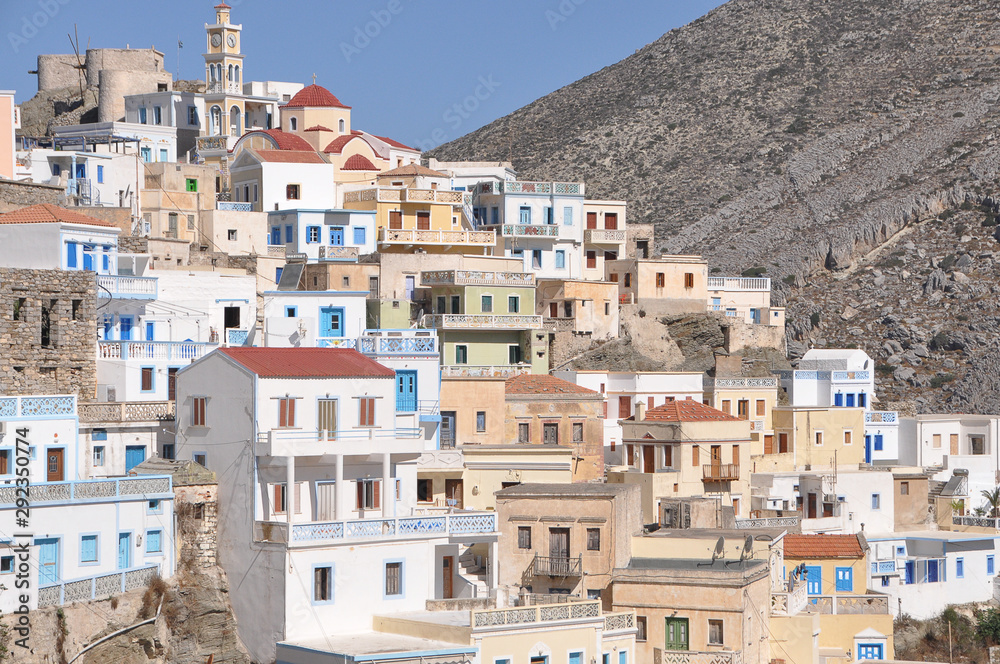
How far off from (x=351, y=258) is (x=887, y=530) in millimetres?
25131

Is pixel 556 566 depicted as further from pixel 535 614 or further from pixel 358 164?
pixel 358 164

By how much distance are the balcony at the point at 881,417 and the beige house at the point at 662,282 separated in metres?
11.1

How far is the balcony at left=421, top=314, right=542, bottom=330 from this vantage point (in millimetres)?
64312

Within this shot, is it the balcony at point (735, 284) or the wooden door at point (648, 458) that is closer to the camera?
the wooden door at point (648, 458)

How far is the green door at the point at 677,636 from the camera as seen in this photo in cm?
4647

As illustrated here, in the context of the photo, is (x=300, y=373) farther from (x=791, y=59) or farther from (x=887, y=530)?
(x=791, y=59)

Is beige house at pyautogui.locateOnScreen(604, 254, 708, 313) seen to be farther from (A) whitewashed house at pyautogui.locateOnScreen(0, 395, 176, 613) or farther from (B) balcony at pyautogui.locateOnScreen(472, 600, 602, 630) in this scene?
(A) whitewashed house at pyautogui.locateOnScreen(0, 395, 176, 613)

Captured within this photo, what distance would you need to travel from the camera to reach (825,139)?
146 metres

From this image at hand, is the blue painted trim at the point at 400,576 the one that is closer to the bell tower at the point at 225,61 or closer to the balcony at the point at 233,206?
the balcony at the point at 233,206

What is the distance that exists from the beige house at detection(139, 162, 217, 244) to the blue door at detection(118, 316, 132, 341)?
14733 millimetres

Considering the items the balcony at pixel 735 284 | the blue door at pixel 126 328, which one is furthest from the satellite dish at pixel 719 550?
the balcony at pixel 735 284

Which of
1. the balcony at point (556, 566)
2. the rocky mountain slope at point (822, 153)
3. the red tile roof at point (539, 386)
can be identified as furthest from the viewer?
the rocky mountain slope at point (822, 153)

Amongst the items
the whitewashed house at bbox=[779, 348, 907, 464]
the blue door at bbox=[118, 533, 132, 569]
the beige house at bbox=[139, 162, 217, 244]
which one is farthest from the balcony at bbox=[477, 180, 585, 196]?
the blue door at bbox=[118, 533, 132, 569]

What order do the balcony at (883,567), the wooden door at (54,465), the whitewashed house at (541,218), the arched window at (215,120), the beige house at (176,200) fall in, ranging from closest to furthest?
the wooden door at (54,465)
the balcony at (883,567)
the beige house at (176,200)
the whitewashed house at (541,218)
the arched window at (215,120)
